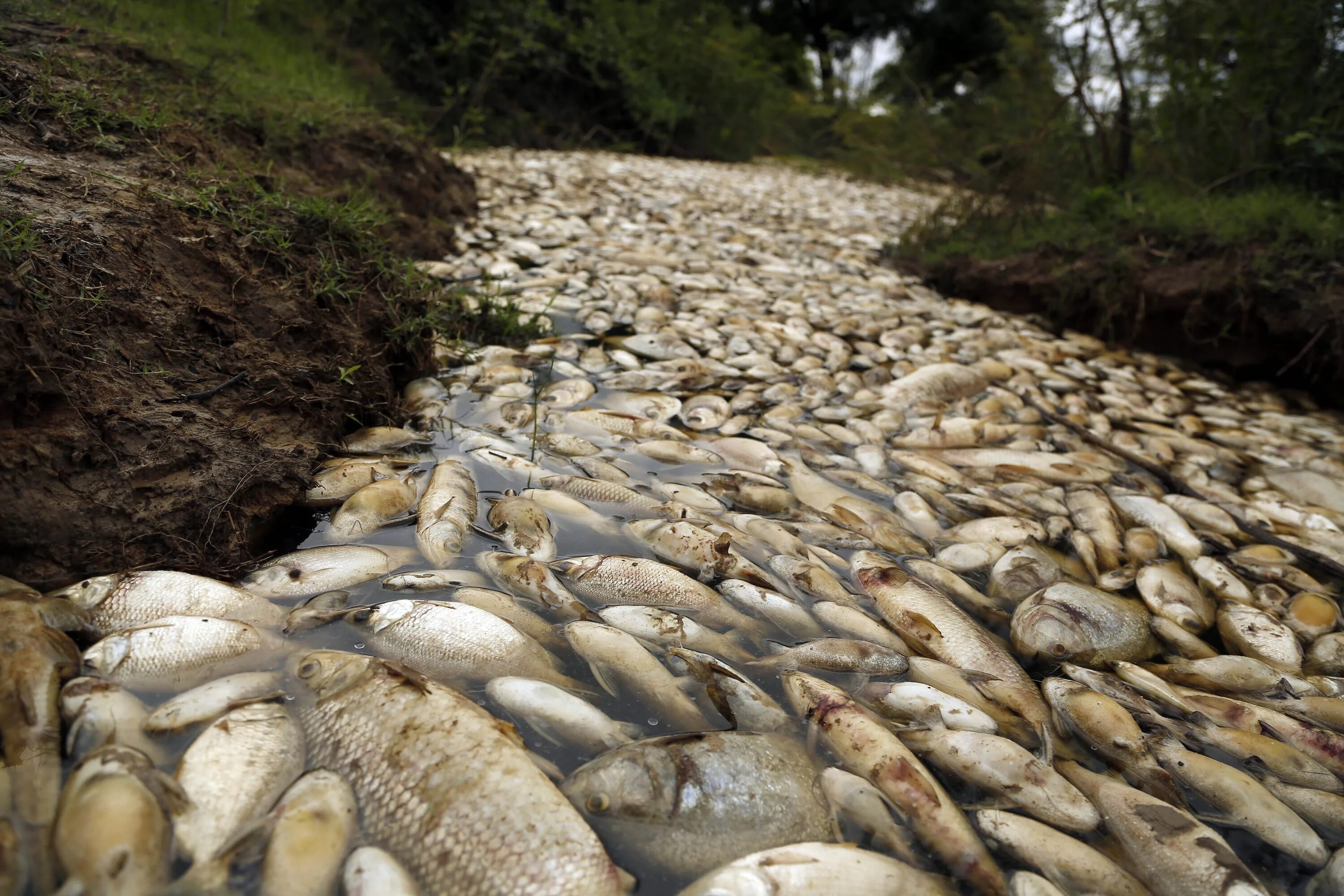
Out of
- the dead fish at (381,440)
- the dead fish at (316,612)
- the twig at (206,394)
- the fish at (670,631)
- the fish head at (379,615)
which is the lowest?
the fish at (670,631)

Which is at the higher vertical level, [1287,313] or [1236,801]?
[1287,313]

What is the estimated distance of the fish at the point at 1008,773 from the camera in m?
1.16

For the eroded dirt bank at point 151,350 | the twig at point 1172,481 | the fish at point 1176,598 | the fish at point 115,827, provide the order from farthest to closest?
the twig at point 1172,481 < the fish at point 1176,598 < the eroded dirt bank at point 151,350 < the fish at point 115,827

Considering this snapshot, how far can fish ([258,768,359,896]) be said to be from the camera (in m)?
0.92

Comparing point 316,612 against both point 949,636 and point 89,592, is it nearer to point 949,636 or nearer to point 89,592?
point 89,592

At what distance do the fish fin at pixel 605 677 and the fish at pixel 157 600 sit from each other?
1.85ft

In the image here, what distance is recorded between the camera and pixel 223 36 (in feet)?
15.8

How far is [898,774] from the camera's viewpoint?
1.16 meters

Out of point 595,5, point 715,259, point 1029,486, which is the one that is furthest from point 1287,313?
point 595,5

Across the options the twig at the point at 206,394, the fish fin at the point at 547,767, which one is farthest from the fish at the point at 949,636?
the twig at the point at 206,394

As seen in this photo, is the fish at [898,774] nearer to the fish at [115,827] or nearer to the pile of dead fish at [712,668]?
the pile of dead fish at [712,668]

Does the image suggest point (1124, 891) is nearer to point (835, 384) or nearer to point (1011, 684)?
point (1011, 684)

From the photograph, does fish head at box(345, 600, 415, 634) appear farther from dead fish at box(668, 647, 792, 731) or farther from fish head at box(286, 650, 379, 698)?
dead fish at box(668, 647, 792, 731)

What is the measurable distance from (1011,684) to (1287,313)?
2788 mm
